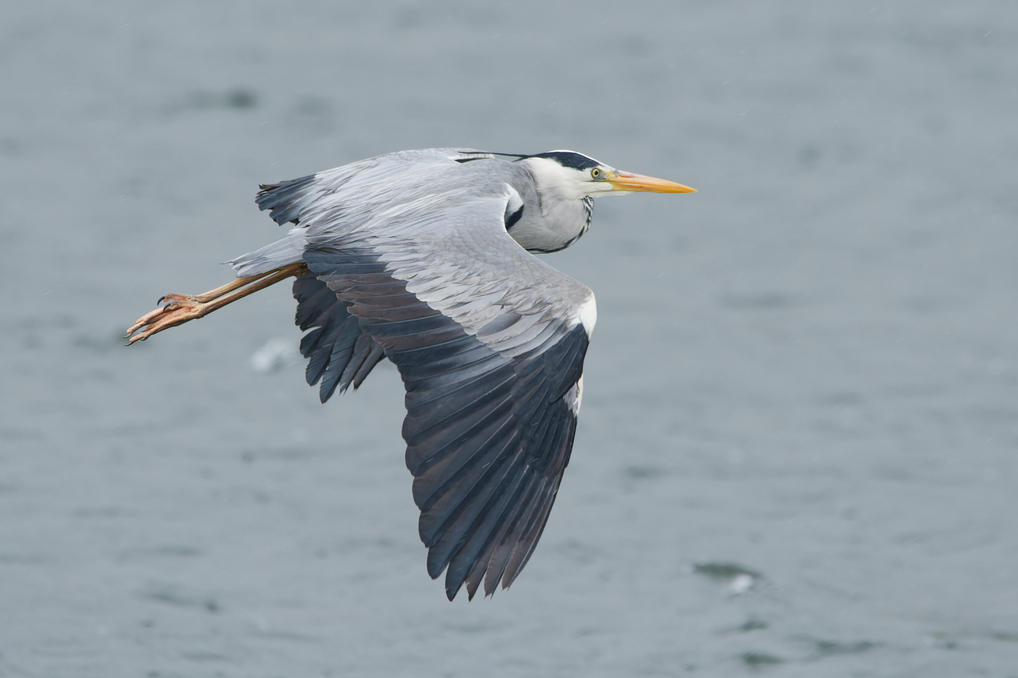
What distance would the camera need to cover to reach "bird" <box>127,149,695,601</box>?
7.34 meters

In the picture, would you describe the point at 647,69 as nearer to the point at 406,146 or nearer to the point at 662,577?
the point at 406,146

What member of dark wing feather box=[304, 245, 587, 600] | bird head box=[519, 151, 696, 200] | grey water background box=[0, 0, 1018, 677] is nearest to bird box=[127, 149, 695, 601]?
dark wing feather box=[304, 245, 587, 600]

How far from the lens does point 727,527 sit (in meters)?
17.2

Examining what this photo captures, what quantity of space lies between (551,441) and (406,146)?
1279cm

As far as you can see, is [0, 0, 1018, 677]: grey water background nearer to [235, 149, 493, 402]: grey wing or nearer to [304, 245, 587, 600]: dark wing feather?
[235, 149, 493, 402]: grey wing

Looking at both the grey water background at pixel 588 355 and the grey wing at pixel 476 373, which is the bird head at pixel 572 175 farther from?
the grey water background at pixel 588 355

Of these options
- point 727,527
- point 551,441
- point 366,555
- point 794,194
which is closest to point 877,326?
point 794,194

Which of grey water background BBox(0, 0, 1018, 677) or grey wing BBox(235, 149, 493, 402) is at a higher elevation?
grey wing BBox(235, 149, 493, 402)

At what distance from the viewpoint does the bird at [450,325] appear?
24.1 feet

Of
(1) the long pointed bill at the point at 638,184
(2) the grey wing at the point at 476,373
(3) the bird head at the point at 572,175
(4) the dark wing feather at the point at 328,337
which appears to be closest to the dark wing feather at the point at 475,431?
(2) the grey wing at the point at 476,373

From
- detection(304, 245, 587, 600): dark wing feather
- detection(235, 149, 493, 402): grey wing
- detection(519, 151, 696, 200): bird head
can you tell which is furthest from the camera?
detection(519, 151, 696, 200): bird head

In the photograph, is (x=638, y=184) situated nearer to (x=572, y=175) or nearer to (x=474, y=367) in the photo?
(x=572, y=175)

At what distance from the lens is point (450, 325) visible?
25.6 feet

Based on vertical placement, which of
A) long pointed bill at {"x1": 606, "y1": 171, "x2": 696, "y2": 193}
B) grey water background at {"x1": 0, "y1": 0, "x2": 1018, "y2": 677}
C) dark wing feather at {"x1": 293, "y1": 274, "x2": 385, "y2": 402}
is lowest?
grey water background at {"x1": 0, "y1": 0, "x2": 1018, "y2": 677}
